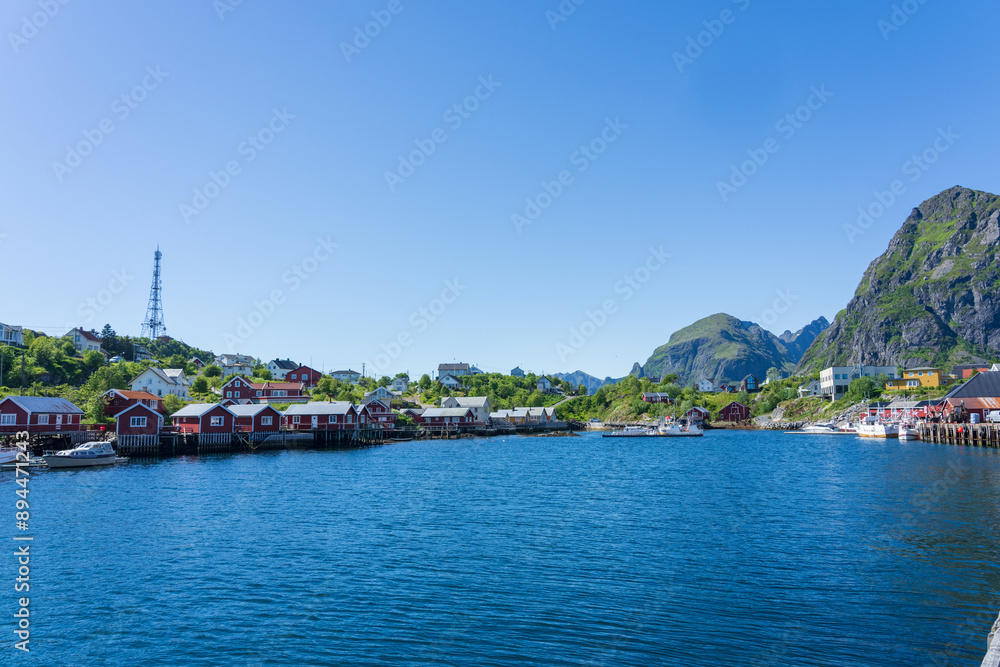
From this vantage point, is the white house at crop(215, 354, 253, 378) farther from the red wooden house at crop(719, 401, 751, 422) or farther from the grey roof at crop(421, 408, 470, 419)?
the red wooden house at crop(719, 401, 751, 422)

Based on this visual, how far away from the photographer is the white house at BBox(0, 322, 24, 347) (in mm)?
124938

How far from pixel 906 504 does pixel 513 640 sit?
3165 cm

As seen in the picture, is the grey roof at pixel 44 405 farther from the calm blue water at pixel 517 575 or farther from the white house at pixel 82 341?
the white house at pixel 82 341

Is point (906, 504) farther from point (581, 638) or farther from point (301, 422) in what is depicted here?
point (301, 422)

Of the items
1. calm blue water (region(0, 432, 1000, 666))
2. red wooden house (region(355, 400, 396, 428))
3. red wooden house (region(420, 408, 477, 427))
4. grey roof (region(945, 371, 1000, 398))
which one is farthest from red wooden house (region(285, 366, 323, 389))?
grey roof (region(945, 371, 1000, 398))

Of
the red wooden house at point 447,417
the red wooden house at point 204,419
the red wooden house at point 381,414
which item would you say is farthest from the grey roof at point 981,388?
the red wooden house at point 204,419

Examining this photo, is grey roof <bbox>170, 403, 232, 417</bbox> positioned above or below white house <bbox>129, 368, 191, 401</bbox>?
below

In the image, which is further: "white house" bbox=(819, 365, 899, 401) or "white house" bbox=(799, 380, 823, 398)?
"white house" bbox=(799, 380, 823, 398)

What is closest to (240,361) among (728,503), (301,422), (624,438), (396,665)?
(301,422)

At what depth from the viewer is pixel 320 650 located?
55.0 feet

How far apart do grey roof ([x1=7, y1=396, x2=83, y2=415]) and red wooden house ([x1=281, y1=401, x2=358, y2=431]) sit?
31155mm

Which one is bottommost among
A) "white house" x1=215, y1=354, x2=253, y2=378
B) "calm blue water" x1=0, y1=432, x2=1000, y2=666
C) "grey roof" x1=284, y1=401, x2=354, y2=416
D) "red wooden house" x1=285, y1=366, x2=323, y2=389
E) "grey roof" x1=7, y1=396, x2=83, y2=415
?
"calm blue water" x1=0, y1=432, x2=1000, y2=666

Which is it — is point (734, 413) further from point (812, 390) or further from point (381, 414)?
point (381, 414)

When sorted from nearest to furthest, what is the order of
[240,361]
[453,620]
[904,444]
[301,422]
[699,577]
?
[453,620] < [699,577] < [904,444] < [301,422] < [240,361]
